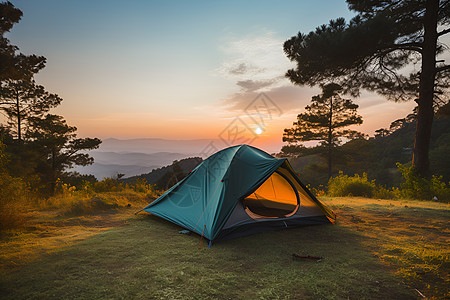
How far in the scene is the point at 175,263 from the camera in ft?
→ 9.92

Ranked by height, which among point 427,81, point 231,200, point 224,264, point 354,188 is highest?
point 427,81

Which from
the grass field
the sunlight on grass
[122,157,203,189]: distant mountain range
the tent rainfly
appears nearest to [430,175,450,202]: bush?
the sunlight on grass

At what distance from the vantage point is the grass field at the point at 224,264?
2381 millimetres

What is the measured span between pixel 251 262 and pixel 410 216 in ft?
16.0

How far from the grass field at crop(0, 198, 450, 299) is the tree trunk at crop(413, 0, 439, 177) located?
220 inches

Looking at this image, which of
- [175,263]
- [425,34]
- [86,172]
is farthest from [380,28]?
[86,172]

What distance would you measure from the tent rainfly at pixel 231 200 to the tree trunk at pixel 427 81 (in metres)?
6.68

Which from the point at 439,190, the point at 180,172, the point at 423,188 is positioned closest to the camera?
the point at 439,190

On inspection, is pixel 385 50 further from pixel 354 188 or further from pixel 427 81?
pixel 354 188

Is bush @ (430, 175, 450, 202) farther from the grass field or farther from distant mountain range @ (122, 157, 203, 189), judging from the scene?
distant mountain range @ (122, 157, 203, 189)

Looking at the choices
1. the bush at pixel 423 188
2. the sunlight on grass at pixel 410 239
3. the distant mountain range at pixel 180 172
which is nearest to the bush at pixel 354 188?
the bush at pixel 423 188

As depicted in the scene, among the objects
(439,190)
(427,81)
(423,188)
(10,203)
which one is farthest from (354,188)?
(10,203)

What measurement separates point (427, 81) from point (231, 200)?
30.4ft

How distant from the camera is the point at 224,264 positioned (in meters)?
3.05
